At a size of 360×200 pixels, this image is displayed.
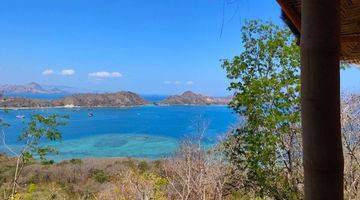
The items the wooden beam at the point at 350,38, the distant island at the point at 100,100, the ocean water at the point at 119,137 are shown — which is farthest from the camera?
the distant island at the point at 100,100

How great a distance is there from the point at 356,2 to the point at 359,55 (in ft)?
2.19

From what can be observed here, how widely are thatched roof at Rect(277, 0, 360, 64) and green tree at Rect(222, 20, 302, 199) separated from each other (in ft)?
21.9

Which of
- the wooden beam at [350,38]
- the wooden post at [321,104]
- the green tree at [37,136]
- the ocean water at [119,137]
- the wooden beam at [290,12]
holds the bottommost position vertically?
the ocean water at [119,137]

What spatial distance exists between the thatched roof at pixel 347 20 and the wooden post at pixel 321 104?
642 mm

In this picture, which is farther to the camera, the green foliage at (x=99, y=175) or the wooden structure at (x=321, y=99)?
the green foliage at (x=99, y=175)

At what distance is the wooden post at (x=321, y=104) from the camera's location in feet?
1.98

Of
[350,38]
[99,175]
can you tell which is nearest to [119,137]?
[99,175]

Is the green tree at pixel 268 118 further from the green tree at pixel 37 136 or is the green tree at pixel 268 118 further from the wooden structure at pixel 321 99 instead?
the wooden structure at pixel 321 99

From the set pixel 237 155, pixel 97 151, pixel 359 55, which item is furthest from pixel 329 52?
pixel 97 151

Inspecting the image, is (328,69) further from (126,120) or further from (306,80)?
(126,120)

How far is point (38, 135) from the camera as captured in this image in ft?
28.1

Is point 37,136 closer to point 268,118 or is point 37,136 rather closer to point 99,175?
point 268,118

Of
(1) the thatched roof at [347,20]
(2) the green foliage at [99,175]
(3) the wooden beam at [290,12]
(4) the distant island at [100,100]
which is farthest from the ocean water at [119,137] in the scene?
(3) the wooden beam at [290,12]

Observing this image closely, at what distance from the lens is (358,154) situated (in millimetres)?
8039
